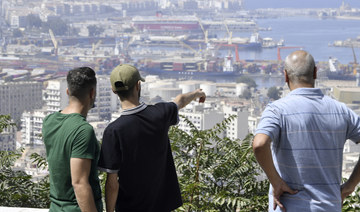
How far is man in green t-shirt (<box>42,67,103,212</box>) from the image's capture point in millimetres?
1005

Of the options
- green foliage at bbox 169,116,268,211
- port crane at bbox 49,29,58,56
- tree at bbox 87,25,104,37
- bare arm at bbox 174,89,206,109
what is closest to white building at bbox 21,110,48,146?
port crane at bbox 49,29,58,56

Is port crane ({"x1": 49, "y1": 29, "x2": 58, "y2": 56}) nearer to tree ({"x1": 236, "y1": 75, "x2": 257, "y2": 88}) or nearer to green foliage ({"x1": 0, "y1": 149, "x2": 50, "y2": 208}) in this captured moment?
tree ({"x1": 236, "y1": 75, "x2": 257, "y2": 88})

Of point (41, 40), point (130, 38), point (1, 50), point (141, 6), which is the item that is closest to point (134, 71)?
point (1, 50)

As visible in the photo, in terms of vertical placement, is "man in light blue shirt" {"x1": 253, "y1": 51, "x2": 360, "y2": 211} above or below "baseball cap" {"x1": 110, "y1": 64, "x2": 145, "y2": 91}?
below

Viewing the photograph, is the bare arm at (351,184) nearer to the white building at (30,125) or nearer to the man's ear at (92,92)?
the man's ear at (92,92)

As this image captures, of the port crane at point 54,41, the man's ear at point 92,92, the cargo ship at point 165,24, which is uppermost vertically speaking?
the man's ear at point 92,92

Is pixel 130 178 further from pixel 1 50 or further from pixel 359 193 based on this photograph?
pixel 1 50

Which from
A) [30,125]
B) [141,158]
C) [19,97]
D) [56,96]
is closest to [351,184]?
[141,158]

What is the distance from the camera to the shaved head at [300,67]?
100 centimetres

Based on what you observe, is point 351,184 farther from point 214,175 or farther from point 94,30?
point 94,30

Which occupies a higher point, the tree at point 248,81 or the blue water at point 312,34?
the blue water at point 312,34

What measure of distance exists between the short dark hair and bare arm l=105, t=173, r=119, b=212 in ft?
0.42

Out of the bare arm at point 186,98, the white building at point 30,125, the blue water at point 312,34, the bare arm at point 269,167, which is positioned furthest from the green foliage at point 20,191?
the blue water at point 312,34

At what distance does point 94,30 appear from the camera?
231 ft
